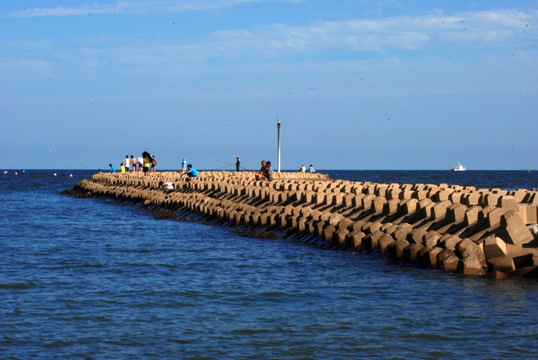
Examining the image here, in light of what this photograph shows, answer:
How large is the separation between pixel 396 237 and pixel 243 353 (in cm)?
641

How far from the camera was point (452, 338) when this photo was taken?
24.2ft

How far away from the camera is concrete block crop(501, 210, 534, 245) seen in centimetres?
1058

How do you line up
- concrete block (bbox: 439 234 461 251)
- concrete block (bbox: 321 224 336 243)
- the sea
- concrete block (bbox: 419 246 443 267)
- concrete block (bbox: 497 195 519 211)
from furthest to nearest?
concrete block (bbox: 321 224 336 243) < concrete block (bbox: 497 195 519 211) < concrete block (bbox: 419 246 443 267) < concrete block (bbox: 439 234 461 251) < the sea

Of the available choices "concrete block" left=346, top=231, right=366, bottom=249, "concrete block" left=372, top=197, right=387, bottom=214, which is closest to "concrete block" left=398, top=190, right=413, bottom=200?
"concrete block" left=372, top=197, right=387, bottom=214

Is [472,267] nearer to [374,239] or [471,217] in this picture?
[471,217]

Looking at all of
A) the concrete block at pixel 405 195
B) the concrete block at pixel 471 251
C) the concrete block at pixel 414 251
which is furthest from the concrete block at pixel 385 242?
the concrete block at pixel 405 195

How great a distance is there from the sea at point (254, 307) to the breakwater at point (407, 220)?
352mm

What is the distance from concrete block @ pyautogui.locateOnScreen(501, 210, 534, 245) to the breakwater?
1cm

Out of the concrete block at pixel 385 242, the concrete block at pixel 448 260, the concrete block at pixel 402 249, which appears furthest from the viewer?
the concrete block at pixel 385 242

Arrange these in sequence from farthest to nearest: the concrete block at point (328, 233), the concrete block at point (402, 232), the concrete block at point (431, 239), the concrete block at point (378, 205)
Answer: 1. the concrete block at point (378, 205)
2. the concrete block at point (328, 233)
3. the concrete block at point (402, 232)
4. the concrete block at point (431, 239)

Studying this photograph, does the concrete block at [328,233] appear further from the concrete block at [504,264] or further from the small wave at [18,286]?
the small wave at [18,286]

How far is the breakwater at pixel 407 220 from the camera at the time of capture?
34.8 ft

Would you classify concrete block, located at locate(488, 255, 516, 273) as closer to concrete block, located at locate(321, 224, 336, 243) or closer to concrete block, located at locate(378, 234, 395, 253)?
concrete block, located at locate(378, 234, 395, 253)

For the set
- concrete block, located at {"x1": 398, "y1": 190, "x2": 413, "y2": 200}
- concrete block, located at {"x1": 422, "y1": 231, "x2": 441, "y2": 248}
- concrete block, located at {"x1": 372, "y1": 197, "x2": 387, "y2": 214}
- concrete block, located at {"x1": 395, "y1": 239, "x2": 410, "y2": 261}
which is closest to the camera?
concrete block, located at {"x1": 422, "y1": 231, "x2": 441, "y2": 248}
